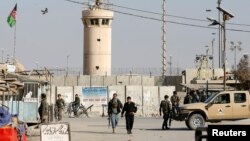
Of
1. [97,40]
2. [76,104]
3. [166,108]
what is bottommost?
[76,104]

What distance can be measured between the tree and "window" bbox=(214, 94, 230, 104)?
73.8ft

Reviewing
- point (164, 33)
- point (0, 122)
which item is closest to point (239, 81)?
point (164, 33)

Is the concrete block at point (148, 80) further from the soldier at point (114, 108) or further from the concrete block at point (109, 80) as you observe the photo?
the soldier at point (114, 108)

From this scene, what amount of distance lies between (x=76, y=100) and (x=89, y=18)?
32.8 m

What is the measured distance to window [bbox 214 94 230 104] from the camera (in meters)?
28.9

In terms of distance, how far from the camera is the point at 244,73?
57750 millimetres

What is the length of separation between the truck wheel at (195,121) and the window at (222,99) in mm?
1005

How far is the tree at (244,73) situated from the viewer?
5184cm

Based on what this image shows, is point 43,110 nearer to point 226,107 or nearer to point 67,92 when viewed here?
point 226,107

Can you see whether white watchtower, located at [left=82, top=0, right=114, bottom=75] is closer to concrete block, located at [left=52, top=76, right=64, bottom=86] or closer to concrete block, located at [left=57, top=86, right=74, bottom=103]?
concrete block, located at [left=52, top=76, right=64, bottom=86]

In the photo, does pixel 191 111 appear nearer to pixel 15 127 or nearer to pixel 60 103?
pixel 60 103

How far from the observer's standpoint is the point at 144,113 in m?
49.6

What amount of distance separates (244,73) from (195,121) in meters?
29.3

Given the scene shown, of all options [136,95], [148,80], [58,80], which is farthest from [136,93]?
[58,80]
